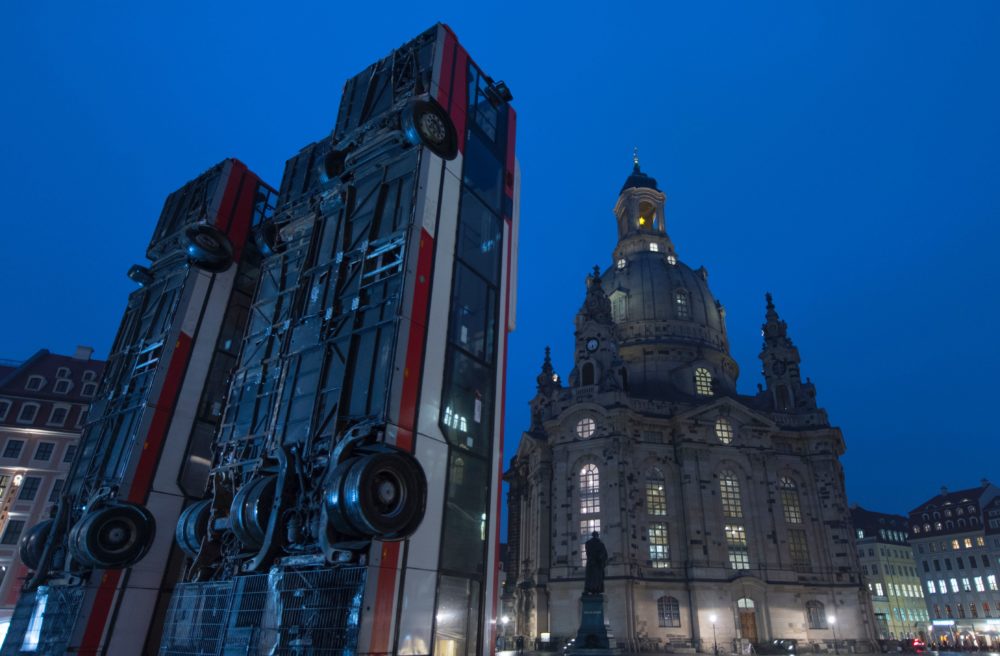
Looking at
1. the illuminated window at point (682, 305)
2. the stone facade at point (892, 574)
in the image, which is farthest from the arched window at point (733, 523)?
the stone facade at point (892, 574)

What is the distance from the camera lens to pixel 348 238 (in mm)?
17188

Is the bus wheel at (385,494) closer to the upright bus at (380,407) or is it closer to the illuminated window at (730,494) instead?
the upright bus at (380,407)

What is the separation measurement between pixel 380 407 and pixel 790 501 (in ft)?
151

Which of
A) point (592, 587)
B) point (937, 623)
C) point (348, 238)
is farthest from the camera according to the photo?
point (937, 623)

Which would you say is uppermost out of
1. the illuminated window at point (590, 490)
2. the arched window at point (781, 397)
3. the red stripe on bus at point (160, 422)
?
the arched window at point (781, 397)

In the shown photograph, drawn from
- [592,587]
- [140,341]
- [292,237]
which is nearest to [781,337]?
[592,587]

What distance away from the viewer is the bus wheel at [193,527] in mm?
17281

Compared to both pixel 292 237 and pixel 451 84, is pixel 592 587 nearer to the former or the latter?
pixel 292 237

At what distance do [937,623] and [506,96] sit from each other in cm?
9074

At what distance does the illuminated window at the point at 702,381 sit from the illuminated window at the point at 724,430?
5500 mm

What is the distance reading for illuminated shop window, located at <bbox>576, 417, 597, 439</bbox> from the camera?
47.5m

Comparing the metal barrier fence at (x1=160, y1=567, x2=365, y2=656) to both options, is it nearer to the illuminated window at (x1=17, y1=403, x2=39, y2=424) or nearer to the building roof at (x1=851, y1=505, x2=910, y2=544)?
the illuminated window at (x1=17, y1=403, x2=39, y2=424)

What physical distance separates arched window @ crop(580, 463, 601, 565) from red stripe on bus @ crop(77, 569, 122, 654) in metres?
32.8

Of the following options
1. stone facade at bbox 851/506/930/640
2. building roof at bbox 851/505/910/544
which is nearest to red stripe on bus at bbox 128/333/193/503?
stone facade at bbox 851/506/930/640
